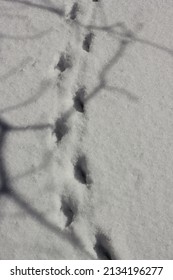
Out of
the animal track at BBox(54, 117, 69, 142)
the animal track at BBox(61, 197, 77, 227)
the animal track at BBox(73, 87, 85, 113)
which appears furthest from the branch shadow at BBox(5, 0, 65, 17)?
the animal track at BBox(61, 197, 77, 227)

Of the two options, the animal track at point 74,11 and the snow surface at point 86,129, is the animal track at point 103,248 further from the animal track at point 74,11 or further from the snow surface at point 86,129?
the animal track at point 74,11

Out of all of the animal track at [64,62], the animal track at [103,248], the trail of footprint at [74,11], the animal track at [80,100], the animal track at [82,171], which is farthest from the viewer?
the trail of footprint at [74,11]

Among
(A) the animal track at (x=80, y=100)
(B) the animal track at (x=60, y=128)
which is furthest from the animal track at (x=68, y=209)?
(A) the animal track at (x=80, y=100)

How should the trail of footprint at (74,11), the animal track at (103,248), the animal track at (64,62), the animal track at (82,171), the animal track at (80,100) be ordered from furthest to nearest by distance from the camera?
1. the trail of footprint at (74,11)
2. the animal track at (64,62)
3. the animal track at (80,100)
4. the animal track at (82,171)
5. the animal track at (103,248)

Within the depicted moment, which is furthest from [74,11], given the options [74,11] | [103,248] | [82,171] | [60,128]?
[103,248]
